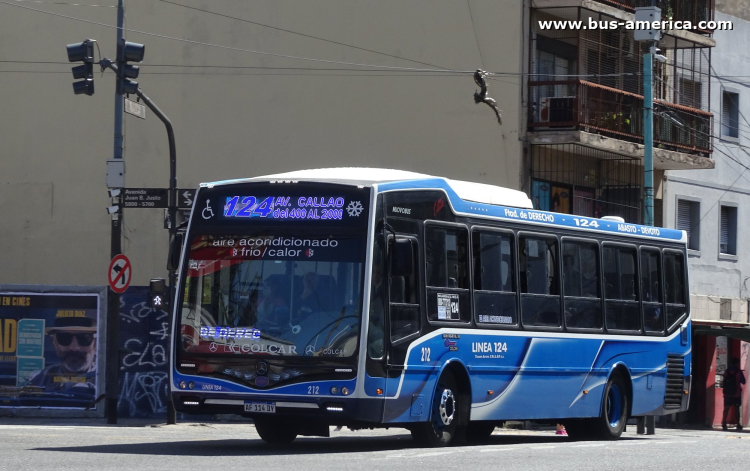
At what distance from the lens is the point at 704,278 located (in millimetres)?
31203

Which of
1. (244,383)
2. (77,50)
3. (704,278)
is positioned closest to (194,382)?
(244,383)

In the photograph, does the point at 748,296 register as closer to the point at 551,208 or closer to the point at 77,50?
the point at 551,208

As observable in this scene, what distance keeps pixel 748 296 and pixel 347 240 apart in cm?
2146

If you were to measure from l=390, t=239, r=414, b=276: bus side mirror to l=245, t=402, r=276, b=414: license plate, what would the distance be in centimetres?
181

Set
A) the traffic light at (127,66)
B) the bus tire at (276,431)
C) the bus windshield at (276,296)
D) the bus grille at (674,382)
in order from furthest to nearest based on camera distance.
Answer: the traffic light at (127,66) → the bus grille at (674,382) → the bus tire at (276,431) → the bus windshield at (276,296)

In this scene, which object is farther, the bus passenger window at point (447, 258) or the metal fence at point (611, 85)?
the metal fence at point (611, 85)

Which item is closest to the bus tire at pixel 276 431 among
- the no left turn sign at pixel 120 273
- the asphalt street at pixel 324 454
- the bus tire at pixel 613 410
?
the asphalt street at pixel 324 454

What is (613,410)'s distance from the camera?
18.2 metres

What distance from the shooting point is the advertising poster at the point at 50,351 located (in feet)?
74.5

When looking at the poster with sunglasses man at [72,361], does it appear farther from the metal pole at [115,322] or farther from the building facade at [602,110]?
the building facade at [602,110]

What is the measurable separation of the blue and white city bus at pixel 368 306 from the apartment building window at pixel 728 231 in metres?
16.9

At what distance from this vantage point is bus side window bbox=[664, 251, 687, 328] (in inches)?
760

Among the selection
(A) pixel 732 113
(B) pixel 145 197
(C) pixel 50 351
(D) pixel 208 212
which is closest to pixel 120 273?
(B) pixel 145 197

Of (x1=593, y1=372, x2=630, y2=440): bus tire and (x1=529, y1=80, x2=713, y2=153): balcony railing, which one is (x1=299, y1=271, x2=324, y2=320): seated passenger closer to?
(x1=593, y1=372, x2=630, y2=440): bus tire
